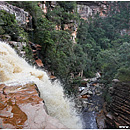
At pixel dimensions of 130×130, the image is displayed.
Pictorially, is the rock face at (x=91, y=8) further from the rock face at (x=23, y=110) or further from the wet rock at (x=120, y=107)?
the rock face at (x=23, y=110)

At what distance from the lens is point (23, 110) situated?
7.91 ft

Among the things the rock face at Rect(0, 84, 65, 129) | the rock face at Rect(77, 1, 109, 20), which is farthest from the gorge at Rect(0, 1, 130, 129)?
the rock face at Rect(77, 1, 109, 20)

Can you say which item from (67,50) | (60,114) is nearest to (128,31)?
(67,50)

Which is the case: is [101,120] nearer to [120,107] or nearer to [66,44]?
[120,107]

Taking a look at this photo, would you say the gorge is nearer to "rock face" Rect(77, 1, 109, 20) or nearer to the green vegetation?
the green vegetation

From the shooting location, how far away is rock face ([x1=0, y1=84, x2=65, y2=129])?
203cm

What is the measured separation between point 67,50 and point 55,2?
9.31m

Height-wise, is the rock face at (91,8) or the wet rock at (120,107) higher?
the rock face at (91,8)

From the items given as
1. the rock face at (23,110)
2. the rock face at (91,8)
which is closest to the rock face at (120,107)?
the rock face at (23,110)

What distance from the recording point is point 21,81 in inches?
142

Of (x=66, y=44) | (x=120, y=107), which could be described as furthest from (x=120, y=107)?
(x=66, y=44)

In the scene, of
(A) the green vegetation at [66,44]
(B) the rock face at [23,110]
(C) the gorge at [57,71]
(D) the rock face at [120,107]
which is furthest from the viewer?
(A) the green vegetation at [66,44]

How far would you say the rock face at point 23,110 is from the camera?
6.64 feet

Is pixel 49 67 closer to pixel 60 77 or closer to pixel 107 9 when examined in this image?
pixel 60 77
